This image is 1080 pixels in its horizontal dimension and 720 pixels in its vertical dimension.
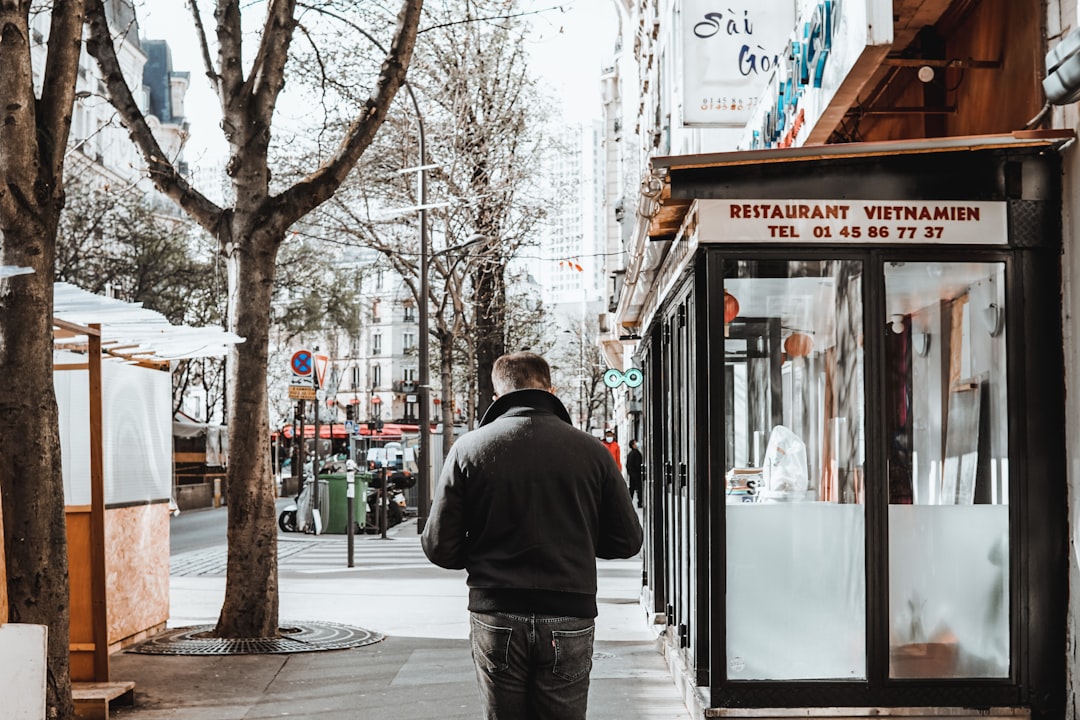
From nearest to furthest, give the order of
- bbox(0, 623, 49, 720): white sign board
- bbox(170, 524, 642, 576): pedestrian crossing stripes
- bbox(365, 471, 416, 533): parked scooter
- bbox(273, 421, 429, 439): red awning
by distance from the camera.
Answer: bbox(0, 623, 49, 720): white sign board
bbox(170, 524, 642, 576): pedestrian crossing stripes
bbox(365, 471, 416, 533): parked scooter
bbox(273, 421, 429, 439): red awning

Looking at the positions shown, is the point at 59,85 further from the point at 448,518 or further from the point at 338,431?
the point at 338,431

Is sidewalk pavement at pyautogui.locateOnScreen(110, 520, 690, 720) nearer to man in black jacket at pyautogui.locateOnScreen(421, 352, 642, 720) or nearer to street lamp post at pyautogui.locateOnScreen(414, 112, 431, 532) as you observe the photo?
man in black jacket at pyautogui.locateOnScreen(421, 352, 642, 720)

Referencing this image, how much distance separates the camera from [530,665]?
471 centimetres

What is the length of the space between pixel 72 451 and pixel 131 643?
175cm

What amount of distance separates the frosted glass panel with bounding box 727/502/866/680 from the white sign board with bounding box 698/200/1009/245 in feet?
4.61

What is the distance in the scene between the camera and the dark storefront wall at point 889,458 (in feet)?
22.7

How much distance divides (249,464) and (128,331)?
2.06 m

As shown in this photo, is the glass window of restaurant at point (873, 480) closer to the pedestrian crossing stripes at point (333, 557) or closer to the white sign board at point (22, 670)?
the white sign board at point (22, 670)

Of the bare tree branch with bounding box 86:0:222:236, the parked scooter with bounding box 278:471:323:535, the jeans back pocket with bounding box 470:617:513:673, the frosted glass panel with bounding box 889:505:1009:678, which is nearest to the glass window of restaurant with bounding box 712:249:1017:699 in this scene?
the frosted glass panel with bounding box 889:505:1009:678

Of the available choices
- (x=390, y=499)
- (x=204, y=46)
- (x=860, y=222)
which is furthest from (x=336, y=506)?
(x=860, y=222)

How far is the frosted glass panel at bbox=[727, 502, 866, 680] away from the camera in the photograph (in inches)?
276

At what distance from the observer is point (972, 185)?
7.05 metres

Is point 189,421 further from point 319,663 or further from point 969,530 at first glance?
point 969,530

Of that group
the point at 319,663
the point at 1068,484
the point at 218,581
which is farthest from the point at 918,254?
the point at 218,581
